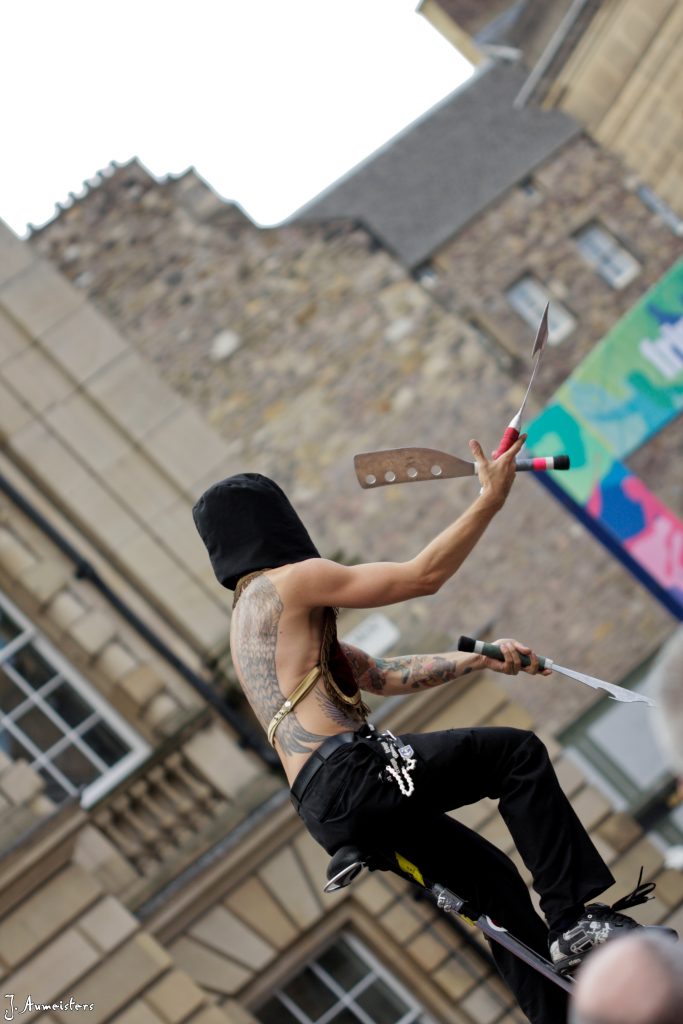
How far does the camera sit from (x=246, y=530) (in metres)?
4.71

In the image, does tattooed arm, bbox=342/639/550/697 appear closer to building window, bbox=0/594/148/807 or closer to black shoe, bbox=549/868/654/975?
black shoe, bbox=549/868/654/975

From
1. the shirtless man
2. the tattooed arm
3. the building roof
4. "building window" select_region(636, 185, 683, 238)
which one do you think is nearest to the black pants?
the shirtless man

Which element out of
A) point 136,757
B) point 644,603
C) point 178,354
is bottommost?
point 644,603

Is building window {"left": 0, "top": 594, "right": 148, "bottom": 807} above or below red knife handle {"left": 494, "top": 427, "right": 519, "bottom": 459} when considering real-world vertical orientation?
above

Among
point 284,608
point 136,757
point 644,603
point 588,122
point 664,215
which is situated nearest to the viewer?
point 284,608

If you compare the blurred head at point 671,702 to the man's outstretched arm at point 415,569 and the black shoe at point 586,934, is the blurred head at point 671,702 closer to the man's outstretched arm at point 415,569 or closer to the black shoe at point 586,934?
the man's outstretched arm at point 415,569

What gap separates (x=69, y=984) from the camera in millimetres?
8328

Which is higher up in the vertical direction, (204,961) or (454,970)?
(204,961)

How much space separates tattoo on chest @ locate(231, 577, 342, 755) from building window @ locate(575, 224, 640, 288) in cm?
2070

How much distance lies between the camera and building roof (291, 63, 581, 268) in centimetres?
2486

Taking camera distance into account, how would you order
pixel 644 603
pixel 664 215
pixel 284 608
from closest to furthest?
pixel 284 608, pixel 644 603, pixel 664 215

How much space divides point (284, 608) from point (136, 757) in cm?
593

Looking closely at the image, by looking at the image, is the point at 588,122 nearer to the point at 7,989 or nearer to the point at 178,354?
the point at 178,354

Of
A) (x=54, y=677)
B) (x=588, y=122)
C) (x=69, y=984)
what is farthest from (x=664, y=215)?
(x=69, y=984)
